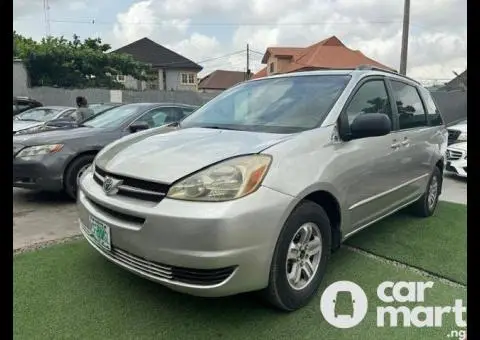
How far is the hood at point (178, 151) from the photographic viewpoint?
2.31 metres

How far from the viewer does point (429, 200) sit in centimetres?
454

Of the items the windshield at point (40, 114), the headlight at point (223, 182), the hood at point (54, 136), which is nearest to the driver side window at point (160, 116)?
the hood at point (54, 136)

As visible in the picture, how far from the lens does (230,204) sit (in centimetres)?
211

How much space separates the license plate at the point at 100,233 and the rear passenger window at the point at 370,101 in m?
1.86

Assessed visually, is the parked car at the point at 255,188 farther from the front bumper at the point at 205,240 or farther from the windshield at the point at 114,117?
the windshield at the point at 114,117

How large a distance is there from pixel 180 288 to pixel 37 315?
0.98 metres

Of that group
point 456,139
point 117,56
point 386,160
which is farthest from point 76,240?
point 117,56

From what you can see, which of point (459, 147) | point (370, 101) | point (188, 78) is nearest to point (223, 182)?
point (370, 101)

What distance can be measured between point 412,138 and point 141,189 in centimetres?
271

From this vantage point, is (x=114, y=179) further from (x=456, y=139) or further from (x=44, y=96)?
(x=44, y=96)

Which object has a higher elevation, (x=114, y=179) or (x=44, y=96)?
(x=44, y=96)

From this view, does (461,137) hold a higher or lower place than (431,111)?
lower

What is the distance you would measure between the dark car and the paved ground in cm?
27

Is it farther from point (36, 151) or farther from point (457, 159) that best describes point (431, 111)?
point (36, 151)
